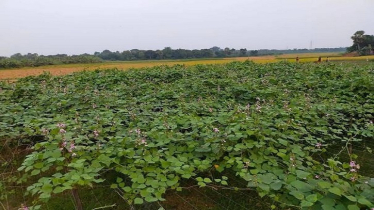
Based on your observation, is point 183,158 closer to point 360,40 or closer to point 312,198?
point 312,198

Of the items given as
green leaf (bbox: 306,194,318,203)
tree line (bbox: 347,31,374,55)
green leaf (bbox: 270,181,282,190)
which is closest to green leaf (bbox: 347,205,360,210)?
green leaf (bbox: 306,194,318,203)

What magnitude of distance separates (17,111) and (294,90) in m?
5.21

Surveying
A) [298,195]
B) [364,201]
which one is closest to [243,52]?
[298,195]

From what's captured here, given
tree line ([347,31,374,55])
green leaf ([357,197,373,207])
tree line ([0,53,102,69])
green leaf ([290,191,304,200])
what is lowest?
green leaf ([290,191,304,200])

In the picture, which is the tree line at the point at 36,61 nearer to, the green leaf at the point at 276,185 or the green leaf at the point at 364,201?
the green leaf at the point at 276,185

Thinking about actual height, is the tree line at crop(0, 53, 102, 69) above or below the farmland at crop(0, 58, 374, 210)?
above

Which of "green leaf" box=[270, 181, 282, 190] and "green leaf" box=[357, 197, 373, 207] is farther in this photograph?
"green leaf" box=[270, 181, 282, 190]

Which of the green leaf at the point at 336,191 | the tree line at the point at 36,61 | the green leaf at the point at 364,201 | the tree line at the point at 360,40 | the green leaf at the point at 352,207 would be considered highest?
the tree line at the point at 360,40

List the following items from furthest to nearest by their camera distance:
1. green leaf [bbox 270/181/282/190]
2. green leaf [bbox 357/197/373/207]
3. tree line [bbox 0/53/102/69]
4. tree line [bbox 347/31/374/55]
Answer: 1. tree line [bbox 347/31/374/55]
2. tree line [bbox 0/53/102/69]
3. green leaf [bbox 270/181/282/190]
4. green leaf [bbox 357/197/373/207]

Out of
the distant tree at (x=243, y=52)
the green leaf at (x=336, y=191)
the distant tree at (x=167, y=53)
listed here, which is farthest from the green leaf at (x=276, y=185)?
the distant tree at (x=243, y=52)

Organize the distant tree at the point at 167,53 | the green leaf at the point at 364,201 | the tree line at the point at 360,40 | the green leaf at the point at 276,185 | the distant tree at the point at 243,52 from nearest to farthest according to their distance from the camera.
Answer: the green leaf at the point at 364,201 → the green leaf at the point at 276,185 → the tree line at the point at 360,40 → the distant tree at the point at 167,53 → the distant tree at the point at 243,52

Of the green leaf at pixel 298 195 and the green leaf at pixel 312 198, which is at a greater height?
the green leaf at pixel 312 198

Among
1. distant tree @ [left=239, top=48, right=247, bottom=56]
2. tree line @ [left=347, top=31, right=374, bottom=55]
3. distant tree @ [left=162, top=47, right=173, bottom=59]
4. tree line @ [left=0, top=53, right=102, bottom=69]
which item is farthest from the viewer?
distant tree @ [left=239, top=48, right=247, bottom=56]

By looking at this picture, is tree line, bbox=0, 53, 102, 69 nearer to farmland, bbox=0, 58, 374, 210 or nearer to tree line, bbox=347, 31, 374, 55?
farmland, bbox=0, 58, 374, 210
